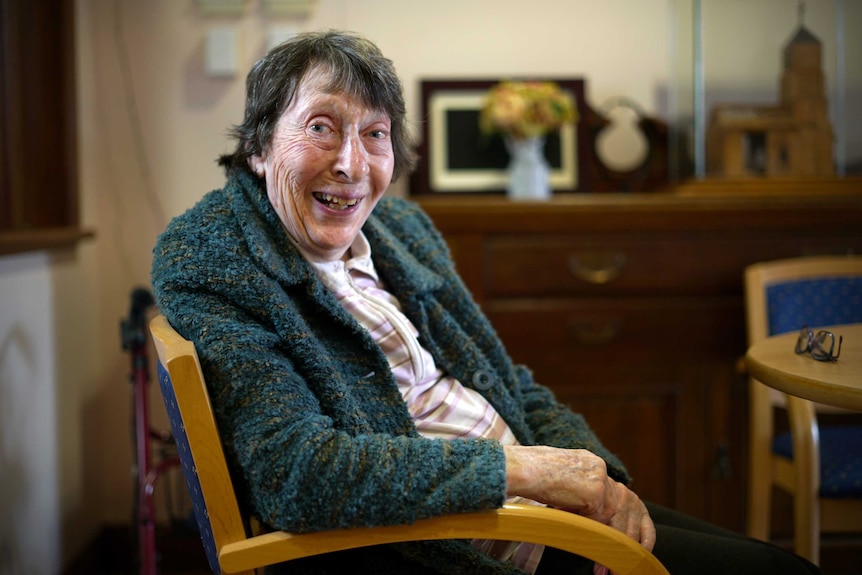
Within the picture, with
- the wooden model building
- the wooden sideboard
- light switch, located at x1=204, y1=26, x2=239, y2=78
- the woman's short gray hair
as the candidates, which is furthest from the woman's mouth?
the wooden model building

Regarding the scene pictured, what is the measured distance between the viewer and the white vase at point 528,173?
2424 mm

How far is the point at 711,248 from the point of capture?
222 cm

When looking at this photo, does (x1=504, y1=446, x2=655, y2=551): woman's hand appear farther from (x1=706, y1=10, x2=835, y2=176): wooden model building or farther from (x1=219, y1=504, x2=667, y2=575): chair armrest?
(x1=706, y1=10, x2=835, y2=176): wooden model building

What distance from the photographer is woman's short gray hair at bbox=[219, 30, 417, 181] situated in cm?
124

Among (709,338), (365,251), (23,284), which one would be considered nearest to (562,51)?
(709,338)

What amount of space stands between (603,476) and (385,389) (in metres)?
0.33

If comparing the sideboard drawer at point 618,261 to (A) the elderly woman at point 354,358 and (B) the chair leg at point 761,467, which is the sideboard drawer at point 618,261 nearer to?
(B) the chair leg at point 761,467

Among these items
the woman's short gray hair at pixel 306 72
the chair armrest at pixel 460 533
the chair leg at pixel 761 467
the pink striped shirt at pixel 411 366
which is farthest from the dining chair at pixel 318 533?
the chair leg at pixel 761 467

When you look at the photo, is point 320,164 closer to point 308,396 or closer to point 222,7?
point 308,396

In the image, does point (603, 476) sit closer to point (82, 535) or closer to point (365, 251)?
point (365, 251)

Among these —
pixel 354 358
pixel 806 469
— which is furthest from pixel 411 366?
pixel 806 469

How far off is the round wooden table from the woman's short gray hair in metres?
0.67

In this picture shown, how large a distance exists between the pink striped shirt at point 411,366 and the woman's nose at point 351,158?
0.49ft

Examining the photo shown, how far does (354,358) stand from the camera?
125cm
